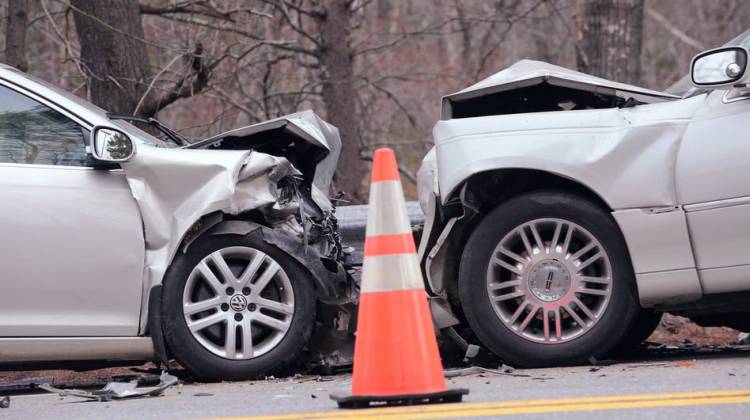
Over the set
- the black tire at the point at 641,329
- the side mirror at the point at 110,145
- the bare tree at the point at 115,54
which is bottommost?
the black tire at the point at 641,329

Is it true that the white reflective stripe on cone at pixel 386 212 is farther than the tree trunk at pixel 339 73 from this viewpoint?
No

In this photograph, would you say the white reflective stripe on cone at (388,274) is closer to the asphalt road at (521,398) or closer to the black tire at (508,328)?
the asphalt road at (521,398)

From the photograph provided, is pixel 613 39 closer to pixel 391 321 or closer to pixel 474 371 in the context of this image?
pixel 474 371

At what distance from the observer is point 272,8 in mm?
12344

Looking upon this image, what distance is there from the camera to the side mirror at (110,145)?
6.39 m

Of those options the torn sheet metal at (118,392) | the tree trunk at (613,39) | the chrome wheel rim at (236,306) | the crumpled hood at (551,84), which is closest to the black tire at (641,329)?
the crumpled hood at (551,84)

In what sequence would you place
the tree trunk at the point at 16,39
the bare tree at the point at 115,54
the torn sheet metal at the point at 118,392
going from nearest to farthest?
1. the torn sheet metal at the point at 118,392
2. the tree trunk at the point at 16,39
3. the bare tree at the point at 115,54

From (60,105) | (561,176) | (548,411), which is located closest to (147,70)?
(60,105)

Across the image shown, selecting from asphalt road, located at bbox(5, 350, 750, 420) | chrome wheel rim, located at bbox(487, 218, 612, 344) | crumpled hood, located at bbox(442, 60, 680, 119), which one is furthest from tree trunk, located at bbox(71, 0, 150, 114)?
chrome wheel rim, located at bbox(487, 218, 612, 344)

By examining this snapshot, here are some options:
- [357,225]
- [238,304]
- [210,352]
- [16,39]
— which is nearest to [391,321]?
[238,304]

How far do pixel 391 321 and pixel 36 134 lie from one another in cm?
258

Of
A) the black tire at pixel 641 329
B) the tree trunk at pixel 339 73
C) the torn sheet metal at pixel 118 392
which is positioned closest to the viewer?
the torn sheet metal at pixel 118 392

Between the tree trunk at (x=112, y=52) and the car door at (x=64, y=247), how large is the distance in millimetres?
3286

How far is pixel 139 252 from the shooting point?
6.41m
